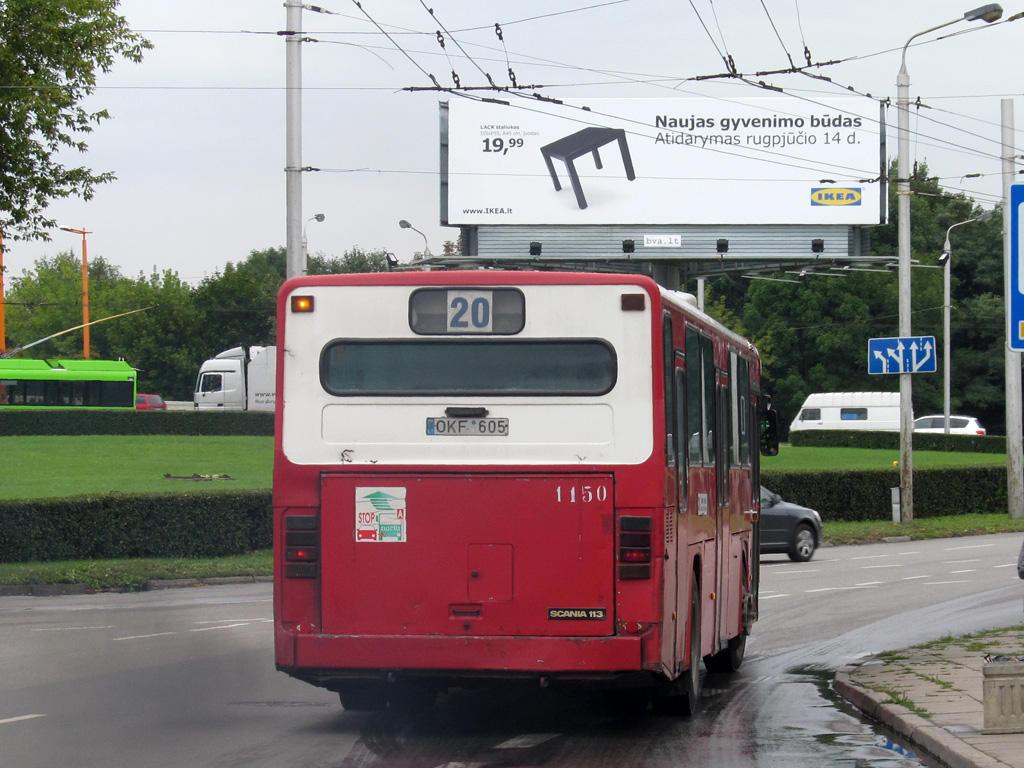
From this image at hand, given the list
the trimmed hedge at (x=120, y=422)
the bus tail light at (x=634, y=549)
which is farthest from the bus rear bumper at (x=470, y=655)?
the trimmed hedge at (x=120, y=422)

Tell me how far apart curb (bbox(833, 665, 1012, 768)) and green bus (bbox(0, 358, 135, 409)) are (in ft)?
187

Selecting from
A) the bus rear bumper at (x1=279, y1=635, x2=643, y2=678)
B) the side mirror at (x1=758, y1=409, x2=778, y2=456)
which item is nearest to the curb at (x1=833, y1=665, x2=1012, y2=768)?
the bus rear bumper at (x1=279, y1=635, x2=643, y2=678)

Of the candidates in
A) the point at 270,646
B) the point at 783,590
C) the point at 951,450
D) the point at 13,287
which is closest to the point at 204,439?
the point at 951,450

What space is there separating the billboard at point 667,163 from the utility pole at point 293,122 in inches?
1072

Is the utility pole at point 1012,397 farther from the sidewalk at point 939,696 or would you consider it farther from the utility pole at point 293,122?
the sidewalk at point 939,696

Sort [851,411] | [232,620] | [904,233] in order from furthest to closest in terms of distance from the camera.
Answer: [851,411] → [904,233] → [232,620]

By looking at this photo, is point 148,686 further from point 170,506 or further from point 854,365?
point 854,365

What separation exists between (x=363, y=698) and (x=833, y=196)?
41742 millimetres

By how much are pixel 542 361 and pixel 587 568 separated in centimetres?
125

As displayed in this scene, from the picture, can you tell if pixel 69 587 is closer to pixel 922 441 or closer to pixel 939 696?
pixel 939 696

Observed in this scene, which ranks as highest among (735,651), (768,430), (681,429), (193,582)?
(681,429)

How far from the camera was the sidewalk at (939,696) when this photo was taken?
25.7 feet

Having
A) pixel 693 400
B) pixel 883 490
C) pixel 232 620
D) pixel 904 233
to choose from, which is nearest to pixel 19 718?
pixel 693 400

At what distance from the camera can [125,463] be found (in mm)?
41719
